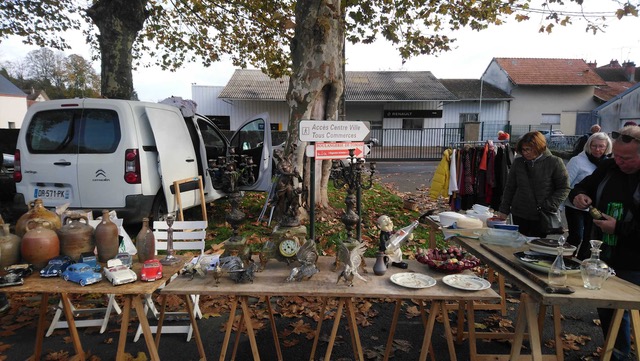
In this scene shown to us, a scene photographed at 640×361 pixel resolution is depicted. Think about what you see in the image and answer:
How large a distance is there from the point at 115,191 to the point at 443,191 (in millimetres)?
5057

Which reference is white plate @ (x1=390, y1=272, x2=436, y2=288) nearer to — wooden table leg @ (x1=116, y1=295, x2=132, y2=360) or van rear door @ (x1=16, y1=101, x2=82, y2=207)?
wooden table leg @ (x1=116, y1=295, x2=132, y2=360)

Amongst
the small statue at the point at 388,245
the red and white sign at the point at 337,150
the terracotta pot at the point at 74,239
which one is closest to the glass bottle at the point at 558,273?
the small statue at the point at 388,245

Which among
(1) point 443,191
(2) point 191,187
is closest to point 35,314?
(2) point 191,187

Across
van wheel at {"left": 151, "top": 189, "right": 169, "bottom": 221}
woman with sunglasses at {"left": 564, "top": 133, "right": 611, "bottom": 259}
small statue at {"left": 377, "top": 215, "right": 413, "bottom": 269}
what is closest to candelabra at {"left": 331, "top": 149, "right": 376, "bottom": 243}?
small statue at {"left": 377, "top": 215, "right": 413, "bottom": 269}

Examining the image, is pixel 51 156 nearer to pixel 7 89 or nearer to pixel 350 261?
pixel 350 261

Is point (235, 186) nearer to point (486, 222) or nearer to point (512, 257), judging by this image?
point (512, 257)

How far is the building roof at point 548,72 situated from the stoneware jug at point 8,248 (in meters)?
27.7

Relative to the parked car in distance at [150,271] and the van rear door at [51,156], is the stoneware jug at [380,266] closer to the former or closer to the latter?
the parked car in distance at [150,271]

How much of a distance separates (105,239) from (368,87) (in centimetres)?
2197

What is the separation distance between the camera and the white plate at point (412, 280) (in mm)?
2383

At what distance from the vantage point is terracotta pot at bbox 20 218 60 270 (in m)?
2.50

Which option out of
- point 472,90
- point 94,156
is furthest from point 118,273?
point 472,90

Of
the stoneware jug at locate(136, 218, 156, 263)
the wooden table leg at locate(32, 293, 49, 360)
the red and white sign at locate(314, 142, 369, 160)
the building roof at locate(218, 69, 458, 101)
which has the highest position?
the building roof at locate(218, 69, 458, 101)

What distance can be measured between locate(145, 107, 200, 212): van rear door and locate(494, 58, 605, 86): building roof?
81.7 ft
